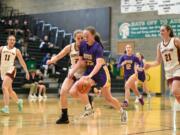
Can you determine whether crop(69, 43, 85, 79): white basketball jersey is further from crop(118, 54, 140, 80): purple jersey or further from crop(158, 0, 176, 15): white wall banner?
crop(158, 0, 176, 15): white wall banner

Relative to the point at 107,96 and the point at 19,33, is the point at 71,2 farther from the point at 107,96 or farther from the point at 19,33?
the point at 107,96

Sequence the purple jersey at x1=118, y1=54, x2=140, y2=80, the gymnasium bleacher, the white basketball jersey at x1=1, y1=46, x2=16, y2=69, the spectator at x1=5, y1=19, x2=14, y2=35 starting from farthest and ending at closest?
the spectator at x1=5, y1=19, x2=14, y2=35 < the gymnasium bleacher < the purple jersey at x1=118, y1=54, x2=140, y2=80 < the white basketball jersey at x1=1, y1=46, x2=16, y2=69

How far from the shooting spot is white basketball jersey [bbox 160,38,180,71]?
6.82 metres

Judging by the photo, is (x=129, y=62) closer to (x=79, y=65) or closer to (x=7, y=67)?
(x=7, y=67)

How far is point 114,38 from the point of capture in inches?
985

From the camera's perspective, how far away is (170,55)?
685cm

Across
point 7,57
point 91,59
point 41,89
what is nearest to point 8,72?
point 7,57

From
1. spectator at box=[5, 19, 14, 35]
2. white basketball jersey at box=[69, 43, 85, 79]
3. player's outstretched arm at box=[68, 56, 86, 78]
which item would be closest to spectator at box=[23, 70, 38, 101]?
spectator at box=[5, 19, 14, 35]

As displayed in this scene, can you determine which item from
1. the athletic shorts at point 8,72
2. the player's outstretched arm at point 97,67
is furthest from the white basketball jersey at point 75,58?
Result: the athletic shorts at point 8,72

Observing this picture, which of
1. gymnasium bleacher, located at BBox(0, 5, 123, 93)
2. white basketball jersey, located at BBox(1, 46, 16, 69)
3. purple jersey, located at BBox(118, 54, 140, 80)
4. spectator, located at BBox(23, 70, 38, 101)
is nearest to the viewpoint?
white basketball jersey, located at BBox(1, 46, 16, 69)

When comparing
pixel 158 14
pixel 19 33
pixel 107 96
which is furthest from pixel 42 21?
pixel 107 96

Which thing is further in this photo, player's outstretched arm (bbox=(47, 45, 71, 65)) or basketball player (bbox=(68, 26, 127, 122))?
player's outstretched arm (bbox=(47, 45, 71, 65))

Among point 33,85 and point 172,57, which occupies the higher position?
point 172,57

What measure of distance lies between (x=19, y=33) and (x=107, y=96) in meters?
16.5
